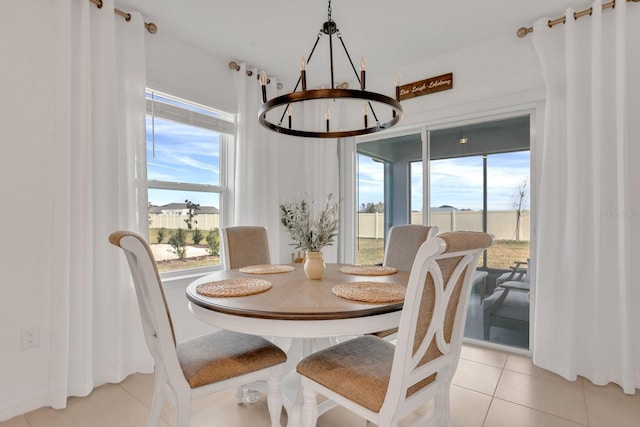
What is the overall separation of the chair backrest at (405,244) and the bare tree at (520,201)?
0.96m

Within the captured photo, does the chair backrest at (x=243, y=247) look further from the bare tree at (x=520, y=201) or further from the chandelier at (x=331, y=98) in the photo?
the bare tree at (x=520, y=201)

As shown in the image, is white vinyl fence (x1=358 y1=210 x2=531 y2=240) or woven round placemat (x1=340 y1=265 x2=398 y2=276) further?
white vinyl fence (x1=358 y1=210 x2=531 y2=240)

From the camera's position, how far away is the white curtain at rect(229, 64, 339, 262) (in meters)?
3.13

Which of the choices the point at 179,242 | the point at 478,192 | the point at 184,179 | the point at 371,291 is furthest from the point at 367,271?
the point at 184,179

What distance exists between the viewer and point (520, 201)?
2.84m

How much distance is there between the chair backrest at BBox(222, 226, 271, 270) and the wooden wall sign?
1947mm

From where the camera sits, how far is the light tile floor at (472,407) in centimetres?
184

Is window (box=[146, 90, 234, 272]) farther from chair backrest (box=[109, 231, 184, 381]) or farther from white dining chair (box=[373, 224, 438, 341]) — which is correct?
white dining chair (box=[373, 224, 438, 341])

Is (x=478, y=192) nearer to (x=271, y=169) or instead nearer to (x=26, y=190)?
(x=271, y=169)

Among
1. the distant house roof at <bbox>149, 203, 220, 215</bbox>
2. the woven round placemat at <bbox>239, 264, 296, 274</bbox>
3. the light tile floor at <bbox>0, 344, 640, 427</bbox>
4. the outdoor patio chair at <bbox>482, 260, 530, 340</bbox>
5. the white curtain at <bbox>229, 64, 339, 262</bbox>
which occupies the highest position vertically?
the white curtain at <bbox>229, 64, 339, 262</bbox>

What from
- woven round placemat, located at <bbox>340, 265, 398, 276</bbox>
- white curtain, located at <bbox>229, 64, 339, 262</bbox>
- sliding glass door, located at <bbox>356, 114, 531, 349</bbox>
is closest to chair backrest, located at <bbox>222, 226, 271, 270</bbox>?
white curtain, located at <bbox>229, 64, 339, 262</bbox>

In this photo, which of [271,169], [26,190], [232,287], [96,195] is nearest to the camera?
[232,287]

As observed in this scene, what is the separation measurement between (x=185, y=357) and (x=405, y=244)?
1.66m

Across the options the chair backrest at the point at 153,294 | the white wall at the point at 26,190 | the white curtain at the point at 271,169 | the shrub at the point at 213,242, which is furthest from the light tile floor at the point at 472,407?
the white curtain at the point at 271,169
